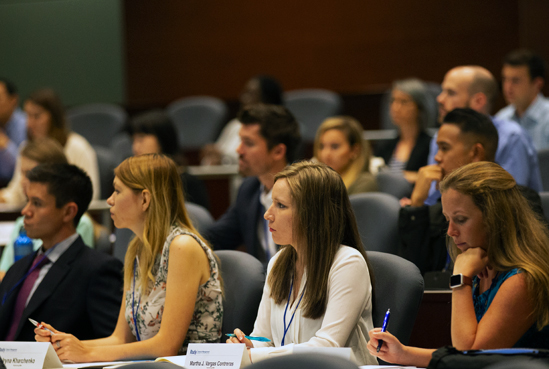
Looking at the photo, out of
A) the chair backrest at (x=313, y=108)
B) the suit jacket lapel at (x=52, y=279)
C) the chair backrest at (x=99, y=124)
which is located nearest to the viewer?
the suit jacket lapel at (x=52, y=279)

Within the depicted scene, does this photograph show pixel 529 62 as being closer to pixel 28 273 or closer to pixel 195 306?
pixel 195 306

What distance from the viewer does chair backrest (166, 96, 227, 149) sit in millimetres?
7449

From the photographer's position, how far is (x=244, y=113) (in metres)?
3.67

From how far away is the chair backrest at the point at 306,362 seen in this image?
1.31m

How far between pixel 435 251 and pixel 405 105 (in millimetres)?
2173

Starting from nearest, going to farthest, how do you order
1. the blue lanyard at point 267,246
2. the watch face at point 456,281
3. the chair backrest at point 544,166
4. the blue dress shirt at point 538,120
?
the watch face at point 456,281
the blue lanyard at point 267,246
the chair backrest at point 544,166
the blue dress shirt at point 538,120

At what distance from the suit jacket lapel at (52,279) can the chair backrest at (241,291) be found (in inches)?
25.4

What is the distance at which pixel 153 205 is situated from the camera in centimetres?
258

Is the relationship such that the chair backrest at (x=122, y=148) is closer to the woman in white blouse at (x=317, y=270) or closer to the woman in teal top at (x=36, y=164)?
the woman in teal top at (x=36, y=164)

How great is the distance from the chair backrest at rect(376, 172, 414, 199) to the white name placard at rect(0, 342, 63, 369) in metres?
2.36

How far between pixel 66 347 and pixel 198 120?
17.5 ft

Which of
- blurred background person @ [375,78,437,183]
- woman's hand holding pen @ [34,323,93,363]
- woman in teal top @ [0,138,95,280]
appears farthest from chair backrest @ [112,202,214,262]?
blurred background person @ [375,78,437,183]

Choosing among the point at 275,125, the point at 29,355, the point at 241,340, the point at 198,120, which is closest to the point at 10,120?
the point at 198,120

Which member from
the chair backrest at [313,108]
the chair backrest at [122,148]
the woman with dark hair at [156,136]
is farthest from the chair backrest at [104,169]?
the chair backrest at [313,108]
